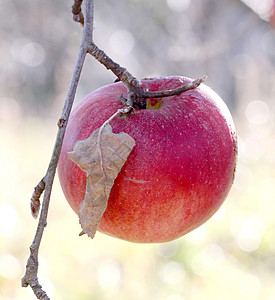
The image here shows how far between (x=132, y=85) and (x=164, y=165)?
5.1 inches

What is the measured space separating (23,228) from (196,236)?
3.22ft

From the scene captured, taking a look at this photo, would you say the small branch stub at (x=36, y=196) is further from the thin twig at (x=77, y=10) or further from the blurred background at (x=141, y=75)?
the blurred background at (x=141, y=75)

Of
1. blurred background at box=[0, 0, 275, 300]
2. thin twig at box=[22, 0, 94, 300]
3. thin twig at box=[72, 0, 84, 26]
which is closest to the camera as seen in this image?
thin twig at box=[22, 0, 94, 300]

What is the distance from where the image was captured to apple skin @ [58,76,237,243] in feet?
2.21

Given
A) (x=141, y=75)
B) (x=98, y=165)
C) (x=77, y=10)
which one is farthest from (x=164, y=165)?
(x=141, y=75)

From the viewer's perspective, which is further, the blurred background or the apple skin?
the blurred background

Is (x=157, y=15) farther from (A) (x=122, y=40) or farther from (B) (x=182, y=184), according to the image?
(B) (x=182, y=184)

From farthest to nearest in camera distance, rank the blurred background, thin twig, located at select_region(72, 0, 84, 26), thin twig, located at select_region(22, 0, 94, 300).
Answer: the blurred background → thin twig, located at select_region(72, 0, 84, 26) → thin twig, located at select_region(22, 0, 94, 300)

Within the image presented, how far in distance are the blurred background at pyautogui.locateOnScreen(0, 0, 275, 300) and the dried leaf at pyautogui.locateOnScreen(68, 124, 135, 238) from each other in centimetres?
144

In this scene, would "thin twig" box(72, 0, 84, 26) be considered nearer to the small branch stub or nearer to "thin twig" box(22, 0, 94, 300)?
"thin twig" box(22, 0, 94, 300)

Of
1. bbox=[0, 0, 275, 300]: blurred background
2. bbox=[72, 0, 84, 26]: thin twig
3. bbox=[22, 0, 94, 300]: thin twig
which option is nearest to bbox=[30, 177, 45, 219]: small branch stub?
bbox=[22, 0, 94, 300]: thin twig

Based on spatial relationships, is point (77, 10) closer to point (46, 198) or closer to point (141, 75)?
point (46, 198)

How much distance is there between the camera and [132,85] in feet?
2.30

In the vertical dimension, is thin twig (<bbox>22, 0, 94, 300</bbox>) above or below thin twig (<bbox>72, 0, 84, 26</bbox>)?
below
